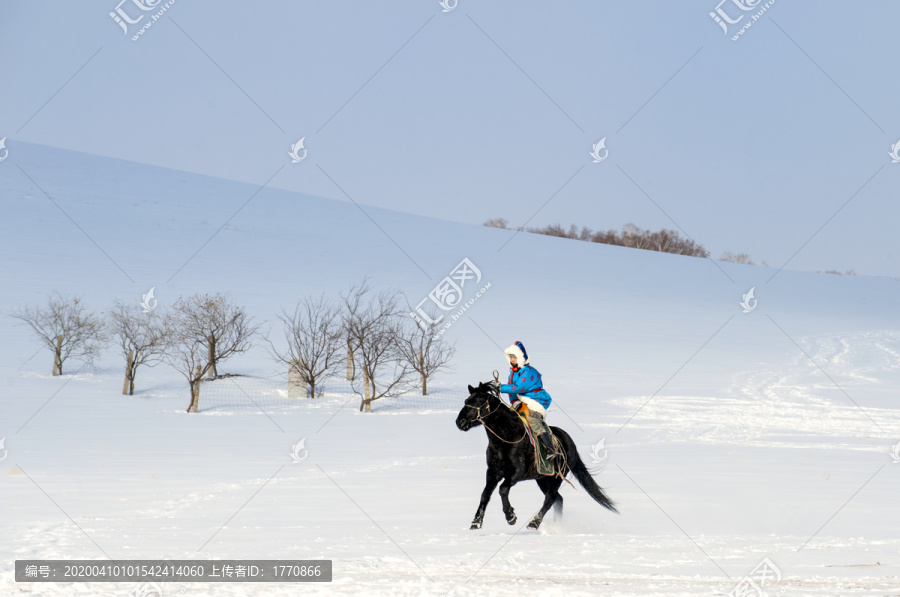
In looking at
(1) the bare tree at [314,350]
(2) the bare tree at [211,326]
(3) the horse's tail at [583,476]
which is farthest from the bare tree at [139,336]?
(3) the horse's tail at [583,476]

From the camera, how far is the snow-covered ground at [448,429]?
328 inches

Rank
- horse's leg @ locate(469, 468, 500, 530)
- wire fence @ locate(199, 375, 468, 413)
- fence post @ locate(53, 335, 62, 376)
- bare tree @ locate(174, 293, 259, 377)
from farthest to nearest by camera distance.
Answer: fence post @ locate(53, 335, 62, 376), bare tree @ locate(174, 293, 259, 377), wire fence @ locate(199, 375, 468, 413), horse's leg @ locate(469, 468, 500, 530)

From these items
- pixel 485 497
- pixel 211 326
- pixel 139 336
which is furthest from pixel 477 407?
pixel 139 336

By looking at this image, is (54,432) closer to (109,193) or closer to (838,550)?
(838,550)

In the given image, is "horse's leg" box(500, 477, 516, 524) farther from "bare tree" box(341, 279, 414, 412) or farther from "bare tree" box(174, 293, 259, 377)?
"bare tree" box(174, 293, 259, 377)

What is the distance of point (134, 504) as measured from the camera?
1246cm

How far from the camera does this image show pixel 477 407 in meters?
9.75

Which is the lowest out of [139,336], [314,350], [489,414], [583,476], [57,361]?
[583,476]

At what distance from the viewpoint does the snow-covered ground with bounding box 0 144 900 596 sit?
834 centimetres

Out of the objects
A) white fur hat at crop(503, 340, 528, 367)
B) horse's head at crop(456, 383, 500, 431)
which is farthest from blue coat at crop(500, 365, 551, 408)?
horse's head at crop(456, 383, 500, 431)

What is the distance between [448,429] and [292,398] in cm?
819

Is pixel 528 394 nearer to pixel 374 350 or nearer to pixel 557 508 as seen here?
pixel 557 508
